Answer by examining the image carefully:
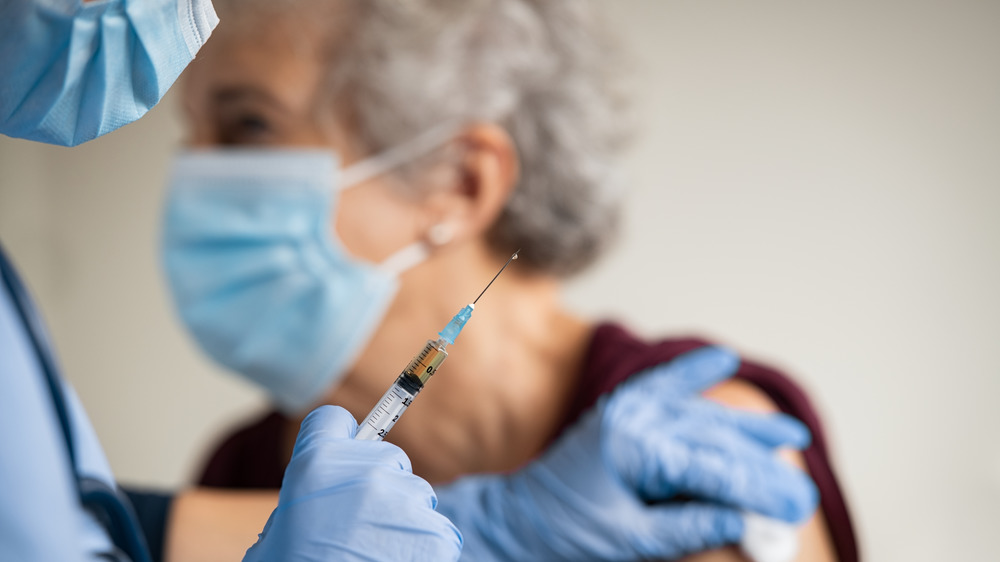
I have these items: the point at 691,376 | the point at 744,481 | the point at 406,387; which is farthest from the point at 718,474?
the point at 406,387

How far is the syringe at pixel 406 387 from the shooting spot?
409 mm

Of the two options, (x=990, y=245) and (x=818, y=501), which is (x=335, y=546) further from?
(x=990, y=245)

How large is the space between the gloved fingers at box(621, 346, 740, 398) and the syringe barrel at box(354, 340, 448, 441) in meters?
0.51

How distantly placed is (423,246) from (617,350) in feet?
1.03

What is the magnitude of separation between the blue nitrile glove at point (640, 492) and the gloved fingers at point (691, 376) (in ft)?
0.12

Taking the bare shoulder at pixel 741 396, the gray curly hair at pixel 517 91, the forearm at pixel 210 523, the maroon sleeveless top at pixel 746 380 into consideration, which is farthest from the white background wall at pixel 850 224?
the forearm at pixel 210 523

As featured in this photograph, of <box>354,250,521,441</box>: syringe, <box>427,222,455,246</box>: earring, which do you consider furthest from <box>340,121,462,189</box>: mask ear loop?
<box>354,250,521,441</box>: syringe

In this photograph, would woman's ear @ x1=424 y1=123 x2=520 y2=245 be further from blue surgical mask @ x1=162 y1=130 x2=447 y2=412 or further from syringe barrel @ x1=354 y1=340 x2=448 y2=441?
syringe barrel @ x1=354 y1=340 x2=448 y2=441

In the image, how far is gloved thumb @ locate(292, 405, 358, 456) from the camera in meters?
0.36

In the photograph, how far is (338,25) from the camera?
104 cm

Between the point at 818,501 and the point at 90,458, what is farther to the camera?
the point at 818,501

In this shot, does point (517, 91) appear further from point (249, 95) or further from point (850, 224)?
point (850, 224)

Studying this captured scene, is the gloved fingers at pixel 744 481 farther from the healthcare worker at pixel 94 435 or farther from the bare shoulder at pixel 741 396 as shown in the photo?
the healthcare worker at pixel 94 435

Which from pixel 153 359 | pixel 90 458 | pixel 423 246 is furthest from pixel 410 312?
pixel 153 359
